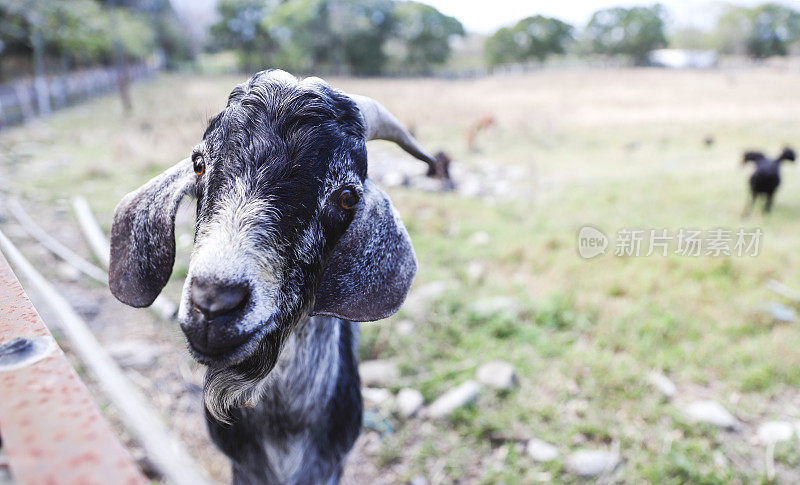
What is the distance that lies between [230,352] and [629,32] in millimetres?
49460

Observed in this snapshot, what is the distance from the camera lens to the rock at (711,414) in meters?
3.40

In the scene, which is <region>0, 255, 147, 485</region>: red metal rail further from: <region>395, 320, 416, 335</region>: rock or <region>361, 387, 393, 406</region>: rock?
<region>395, 320, 416, 335</region>: rock

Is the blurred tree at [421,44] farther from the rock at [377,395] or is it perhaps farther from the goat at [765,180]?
the rock at [377,395]

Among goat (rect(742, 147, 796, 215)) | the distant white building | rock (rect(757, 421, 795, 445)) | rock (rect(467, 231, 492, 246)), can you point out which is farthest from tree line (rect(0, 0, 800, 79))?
rock (rect(757, 421, 795, 445))

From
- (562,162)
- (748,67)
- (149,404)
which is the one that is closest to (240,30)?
(562,162)

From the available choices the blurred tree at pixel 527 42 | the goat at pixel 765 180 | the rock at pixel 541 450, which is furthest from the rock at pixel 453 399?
the blurred tree at pixel 527 42

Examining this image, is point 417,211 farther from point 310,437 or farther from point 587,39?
point 587,39

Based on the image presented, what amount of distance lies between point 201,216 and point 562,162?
12.0 m

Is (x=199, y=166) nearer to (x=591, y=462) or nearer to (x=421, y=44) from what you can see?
(x=591, y=462)

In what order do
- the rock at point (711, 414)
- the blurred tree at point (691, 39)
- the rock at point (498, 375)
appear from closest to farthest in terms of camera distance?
the rock at point (711, 414) → the rock at point (498, 375) → the blurred tree at point (691, 39)

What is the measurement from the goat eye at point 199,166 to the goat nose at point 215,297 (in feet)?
1.88

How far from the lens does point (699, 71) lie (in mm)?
36750

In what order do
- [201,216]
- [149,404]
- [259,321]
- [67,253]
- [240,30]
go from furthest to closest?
[240,30] → [67,253] → [149,404] → [201,216] → [259,321]

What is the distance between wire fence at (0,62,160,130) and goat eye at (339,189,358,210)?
16881 millimetres
